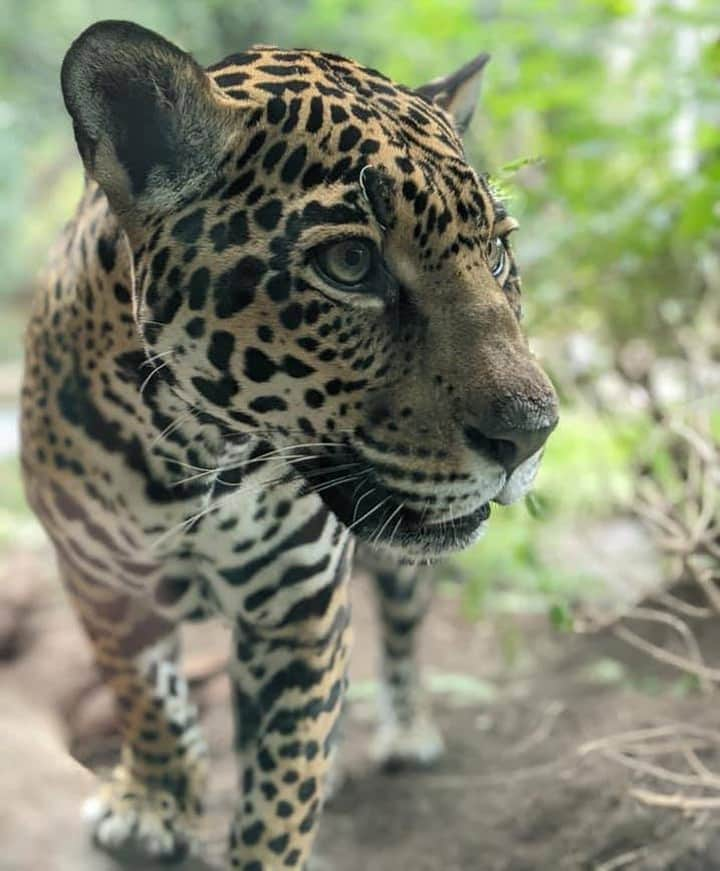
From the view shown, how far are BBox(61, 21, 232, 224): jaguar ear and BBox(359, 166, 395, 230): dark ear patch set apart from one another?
0.86 ft

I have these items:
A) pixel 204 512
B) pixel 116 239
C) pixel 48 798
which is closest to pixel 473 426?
pixel 204 512

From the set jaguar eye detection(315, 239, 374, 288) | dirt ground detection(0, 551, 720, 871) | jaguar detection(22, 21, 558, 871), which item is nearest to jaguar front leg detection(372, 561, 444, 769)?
dirt ground detection(0, 551, 720, 871)

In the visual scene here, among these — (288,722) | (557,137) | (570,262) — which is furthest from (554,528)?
(288,722)

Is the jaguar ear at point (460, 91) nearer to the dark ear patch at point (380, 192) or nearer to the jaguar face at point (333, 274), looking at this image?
the jaguar face at point (333, 274)

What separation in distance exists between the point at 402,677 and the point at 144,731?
144 centimetres

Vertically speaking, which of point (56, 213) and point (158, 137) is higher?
point (158, 137)

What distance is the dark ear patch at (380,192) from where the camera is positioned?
1.76 meters

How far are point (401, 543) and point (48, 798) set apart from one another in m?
1.34

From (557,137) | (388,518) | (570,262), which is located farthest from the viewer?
(570,262)

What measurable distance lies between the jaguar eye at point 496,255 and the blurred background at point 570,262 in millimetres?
1320

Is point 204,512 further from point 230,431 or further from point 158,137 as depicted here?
point 158,137

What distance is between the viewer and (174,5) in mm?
3693

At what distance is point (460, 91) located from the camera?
225 centimetres

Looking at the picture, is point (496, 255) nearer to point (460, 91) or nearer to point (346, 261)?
point (346, 261)
